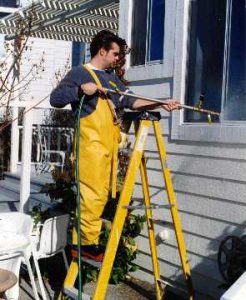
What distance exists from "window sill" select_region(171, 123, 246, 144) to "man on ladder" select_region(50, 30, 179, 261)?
776mm

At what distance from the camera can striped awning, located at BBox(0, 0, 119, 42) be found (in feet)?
29.7

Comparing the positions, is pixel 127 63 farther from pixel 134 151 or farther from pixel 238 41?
pixel 134 151

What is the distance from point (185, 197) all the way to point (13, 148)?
658 cm

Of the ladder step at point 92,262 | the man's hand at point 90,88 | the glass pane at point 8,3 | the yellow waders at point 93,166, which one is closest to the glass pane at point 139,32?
the yellow waders at point 93,166

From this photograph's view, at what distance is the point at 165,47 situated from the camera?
5547 mm

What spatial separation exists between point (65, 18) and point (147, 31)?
4.20 meters

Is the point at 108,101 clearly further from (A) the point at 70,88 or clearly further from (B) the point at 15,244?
(B) the point at 15,244

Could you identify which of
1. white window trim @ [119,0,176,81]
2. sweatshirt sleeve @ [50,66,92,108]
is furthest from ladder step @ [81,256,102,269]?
white window trim @ [119,0,176,81]

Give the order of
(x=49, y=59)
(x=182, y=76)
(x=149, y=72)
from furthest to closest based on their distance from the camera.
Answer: (x=49, y=59), (x=149, y=72), (x=182, y=76)

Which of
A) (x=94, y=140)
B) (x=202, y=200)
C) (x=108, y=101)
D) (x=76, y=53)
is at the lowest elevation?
(x=202, y=200)

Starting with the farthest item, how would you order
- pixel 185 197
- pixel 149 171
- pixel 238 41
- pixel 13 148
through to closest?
pixel 13 148 → pixel 149 171 → pixel 185 197 → pixel 238 41

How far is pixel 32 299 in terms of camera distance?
523 cm

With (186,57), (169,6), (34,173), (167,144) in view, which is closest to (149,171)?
(167,144)

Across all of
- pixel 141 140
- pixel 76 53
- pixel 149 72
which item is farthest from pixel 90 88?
pixel 76 53
